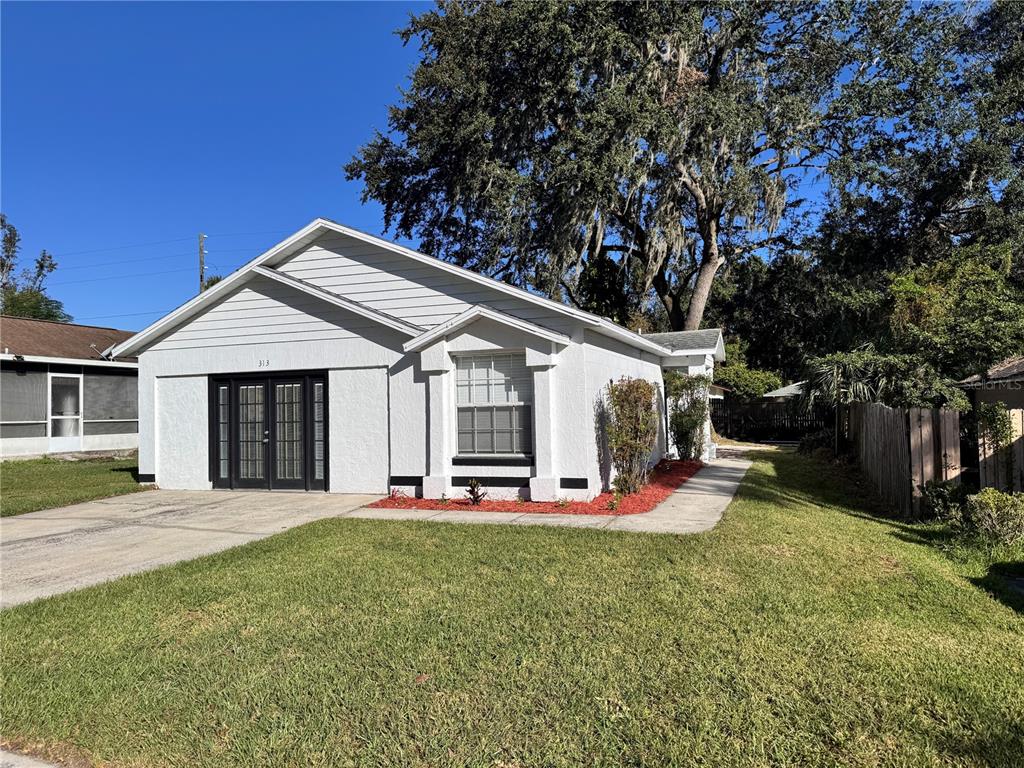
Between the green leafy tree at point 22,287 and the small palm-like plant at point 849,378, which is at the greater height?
the green leafy tree at point 22,287

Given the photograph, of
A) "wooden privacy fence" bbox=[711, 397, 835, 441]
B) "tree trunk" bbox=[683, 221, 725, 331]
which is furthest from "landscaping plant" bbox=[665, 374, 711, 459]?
"wooden privacy fence" bbox=[711, 397, 835, 441]

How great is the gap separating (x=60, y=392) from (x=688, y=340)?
19.0 meters

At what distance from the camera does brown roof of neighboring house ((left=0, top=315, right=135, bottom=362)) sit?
18.0 meters

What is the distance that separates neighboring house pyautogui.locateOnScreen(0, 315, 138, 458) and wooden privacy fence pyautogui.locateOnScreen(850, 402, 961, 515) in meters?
21.2

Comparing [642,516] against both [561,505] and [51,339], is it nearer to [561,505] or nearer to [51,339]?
[561,505]

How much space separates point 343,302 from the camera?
11133 millimetres

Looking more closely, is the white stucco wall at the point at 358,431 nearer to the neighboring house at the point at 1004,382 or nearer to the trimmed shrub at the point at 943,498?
the trimmed shrub at the point at 943,498

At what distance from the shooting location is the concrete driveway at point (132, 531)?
6.43m

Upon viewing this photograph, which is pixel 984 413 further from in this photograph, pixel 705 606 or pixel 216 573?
pixel 216 573

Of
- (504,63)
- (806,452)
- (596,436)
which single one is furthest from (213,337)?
(806,452)

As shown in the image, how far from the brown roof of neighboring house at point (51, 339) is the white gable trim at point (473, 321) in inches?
542

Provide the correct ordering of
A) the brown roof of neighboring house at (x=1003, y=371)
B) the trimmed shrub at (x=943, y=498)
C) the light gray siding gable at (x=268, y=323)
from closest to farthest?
1. the trimmed shrub at (x=943, y=498)
2. the brown roof of neighboring house at (x=1003, y=371)
3. the light gray siding gable at (x=268, y=323)

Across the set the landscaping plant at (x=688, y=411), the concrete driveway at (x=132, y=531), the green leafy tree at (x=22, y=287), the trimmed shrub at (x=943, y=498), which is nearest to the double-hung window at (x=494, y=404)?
the concrete driveway at (x=132, y=531)

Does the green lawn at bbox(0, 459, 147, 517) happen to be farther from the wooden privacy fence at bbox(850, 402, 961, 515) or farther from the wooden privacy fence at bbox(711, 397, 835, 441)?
the wooden privacy fence at bbox(711, 397, 835, 441)
